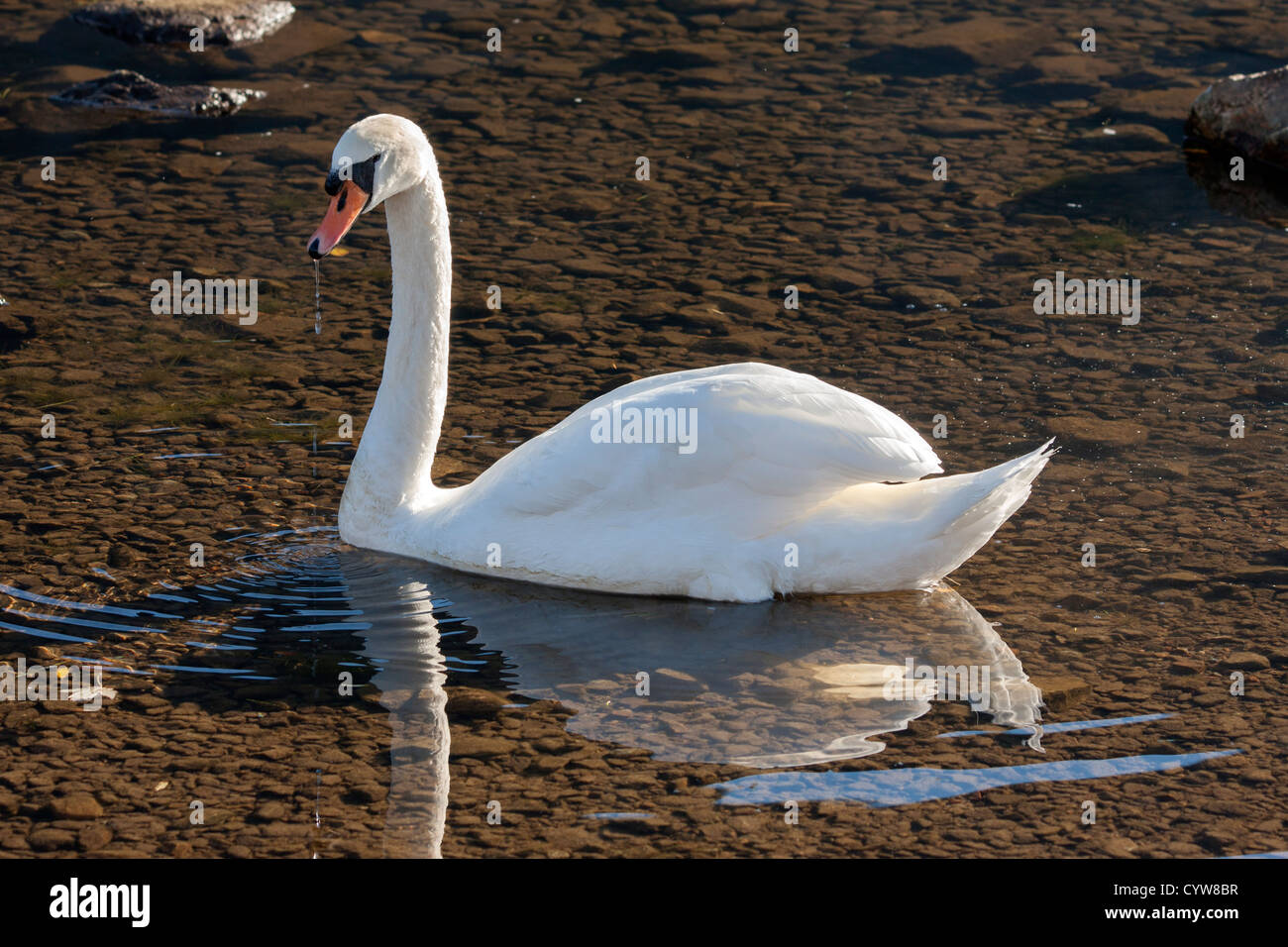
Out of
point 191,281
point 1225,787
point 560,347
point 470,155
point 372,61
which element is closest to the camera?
point 1225,787

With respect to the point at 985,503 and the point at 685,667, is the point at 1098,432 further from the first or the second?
the point at 685,667

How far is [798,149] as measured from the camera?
1200 cm

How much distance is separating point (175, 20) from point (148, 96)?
1.57m

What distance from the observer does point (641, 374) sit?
8648 mm

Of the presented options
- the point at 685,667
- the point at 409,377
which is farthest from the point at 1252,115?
the point at 685,667

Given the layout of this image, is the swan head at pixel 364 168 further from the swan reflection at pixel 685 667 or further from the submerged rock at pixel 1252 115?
the submerged rock at pixel 1252 115

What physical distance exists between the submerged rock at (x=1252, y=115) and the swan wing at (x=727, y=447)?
21.6 feet

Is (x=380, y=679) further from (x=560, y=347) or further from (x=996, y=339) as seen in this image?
(x=996, y=339)

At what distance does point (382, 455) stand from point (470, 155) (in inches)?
206

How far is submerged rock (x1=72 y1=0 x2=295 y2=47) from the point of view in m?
13.8

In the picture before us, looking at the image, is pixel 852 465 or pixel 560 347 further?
pixel 560 347

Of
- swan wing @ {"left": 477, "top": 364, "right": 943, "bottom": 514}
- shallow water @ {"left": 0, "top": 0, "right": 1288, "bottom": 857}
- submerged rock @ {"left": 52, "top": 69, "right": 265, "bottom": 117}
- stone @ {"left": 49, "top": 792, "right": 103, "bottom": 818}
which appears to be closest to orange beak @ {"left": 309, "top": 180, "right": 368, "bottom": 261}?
swan wing @ {"left": 477, "top": 364, "right": 943, "bottom": 514}

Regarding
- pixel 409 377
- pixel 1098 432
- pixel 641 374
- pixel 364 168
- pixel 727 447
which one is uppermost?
pixel 364 168

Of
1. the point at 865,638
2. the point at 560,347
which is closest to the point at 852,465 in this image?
the point at 865,638
